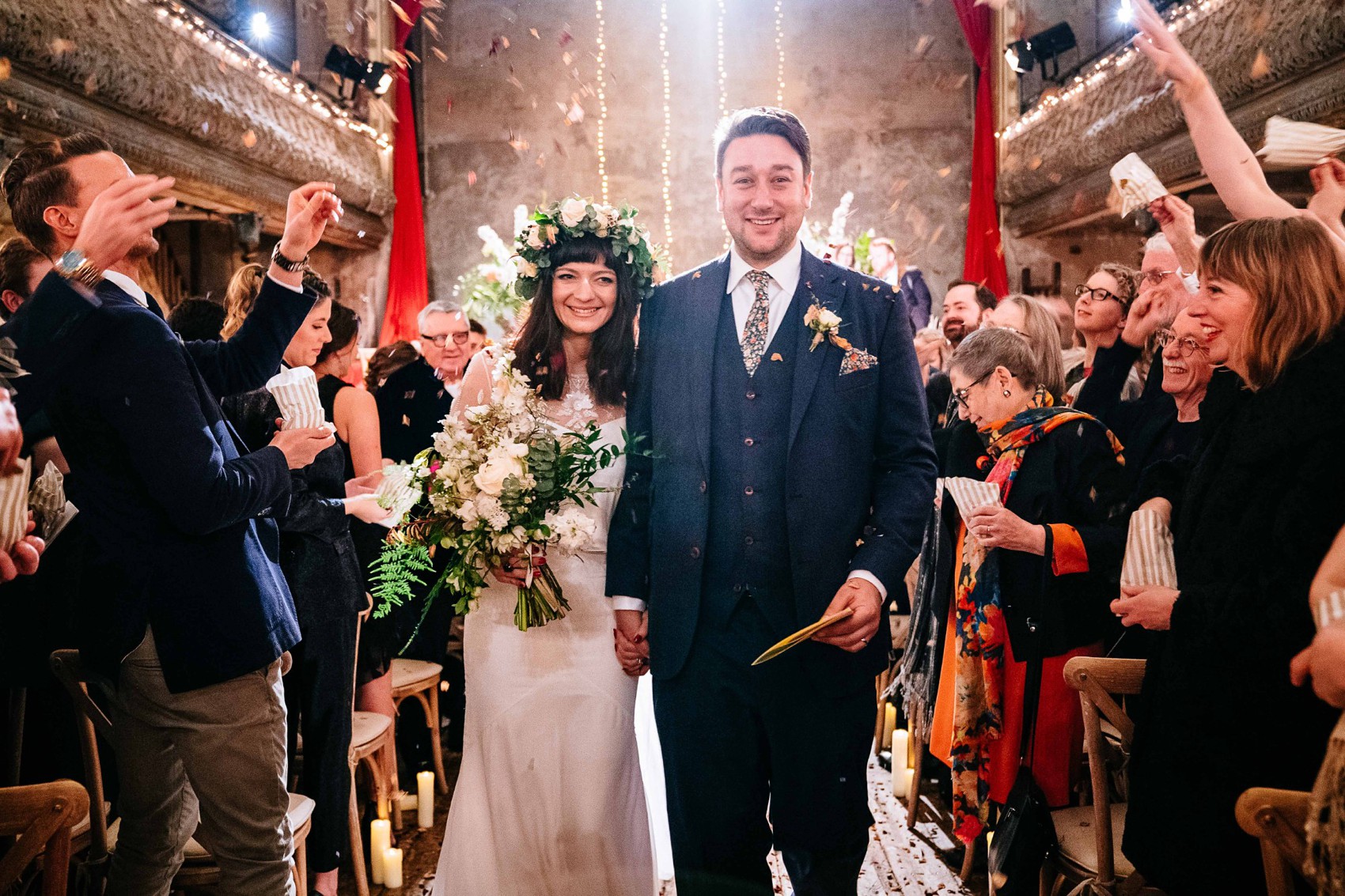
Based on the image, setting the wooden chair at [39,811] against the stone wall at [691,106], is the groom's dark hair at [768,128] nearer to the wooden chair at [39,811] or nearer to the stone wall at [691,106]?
the wooden chair at [39,811]

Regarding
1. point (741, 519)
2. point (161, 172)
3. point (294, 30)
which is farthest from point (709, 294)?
point (294, 30)

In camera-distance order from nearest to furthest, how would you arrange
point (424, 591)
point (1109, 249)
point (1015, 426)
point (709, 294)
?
point (709, 294) < point (1015, 426) < point (424, 591) < point (1109, 249)

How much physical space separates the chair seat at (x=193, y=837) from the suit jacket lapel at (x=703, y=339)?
1309mm

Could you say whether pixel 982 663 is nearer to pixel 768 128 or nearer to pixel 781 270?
pixel 781 270

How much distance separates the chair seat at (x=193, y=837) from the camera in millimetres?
2203

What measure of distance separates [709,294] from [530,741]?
1318 millimetres

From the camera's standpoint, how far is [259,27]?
8.48 meters

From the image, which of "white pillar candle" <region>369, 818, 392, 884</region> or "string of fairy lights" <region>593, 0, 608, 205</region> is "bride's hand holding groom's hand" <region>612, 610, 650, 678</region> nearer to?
"white pillar candle" <region>369, 818, 392, 884</region>

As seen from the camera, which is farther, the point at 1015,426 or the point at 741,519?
the point at 1015,426

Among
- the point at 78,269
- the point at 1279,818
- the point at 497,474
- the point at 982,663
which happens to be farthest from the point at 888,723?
the point at 78,269

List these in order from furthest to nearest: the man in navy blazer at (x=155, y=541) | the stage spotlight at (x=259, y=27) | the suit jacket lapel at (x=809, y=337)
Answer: the stage spotlight at (x=259, y=27) < the suit jacket lapel at (x=809, y=337) < the man in navy blazer at (x=155, y=541)

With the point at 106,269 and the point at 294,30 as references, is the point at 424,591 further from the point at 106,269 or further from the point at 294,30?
the point at 294,30

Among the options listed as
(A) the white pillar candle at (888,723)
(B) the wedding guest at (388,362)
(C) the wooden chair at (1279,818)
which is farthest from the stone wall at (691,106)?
(C) the wooden chair at (1279,818)

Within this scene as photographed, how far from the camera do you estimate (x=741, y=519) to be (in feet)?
6.54
